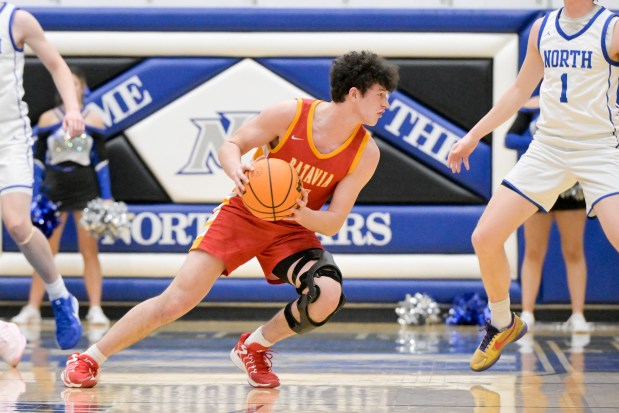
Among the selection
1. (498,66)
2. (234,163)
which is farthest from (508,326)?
(498,66)

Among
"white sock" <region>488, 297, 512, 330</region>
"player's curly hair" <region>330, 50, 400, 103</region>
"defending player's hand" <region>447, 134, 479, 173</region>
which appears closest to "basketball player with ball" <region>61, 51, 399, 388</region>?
"player's curly hair" <region>330, 50, 400, 103</region>

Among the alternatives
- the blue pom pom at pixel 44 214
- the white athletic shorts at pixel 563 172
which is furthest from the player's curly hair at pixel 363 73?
the blue pom pom at pixel 44 214

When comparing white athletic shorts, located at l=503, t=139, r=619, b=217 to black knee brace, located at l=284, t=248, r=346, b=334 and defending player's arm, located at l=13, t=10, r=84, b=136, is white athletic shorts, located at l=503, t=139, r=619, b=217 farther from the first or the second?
defending player's arm, located at l=13, t=10, r=84, b=136

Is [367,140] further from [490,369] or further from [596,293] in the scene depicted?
[596,293]

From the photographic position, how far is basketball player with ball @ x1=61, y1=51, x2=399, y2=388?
4289mm

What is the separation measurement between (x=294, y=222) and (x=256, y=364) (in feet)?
2.09

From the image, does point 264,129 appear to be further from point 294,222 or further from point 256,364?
point 256,364

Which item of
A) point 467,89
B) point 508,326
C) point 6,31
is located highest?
point 6,31

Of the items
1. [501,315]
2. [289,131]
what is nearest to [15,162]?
[289,131]

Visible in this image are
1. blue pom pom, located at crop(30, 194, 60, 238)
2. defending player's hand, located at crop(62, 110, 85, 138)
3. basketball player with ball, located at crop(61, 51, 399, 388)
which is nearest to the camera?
basketball player with ball, located at crop(61, 51, 399, 388)

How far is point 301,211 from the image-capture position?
4.17 meters

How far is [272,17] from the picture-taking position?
25.5 ft

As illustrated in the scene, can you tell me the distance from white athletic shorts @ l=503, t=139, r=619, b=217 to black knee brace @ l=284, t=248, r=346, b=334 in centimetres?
89

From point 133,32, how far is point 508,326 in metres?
4.17
